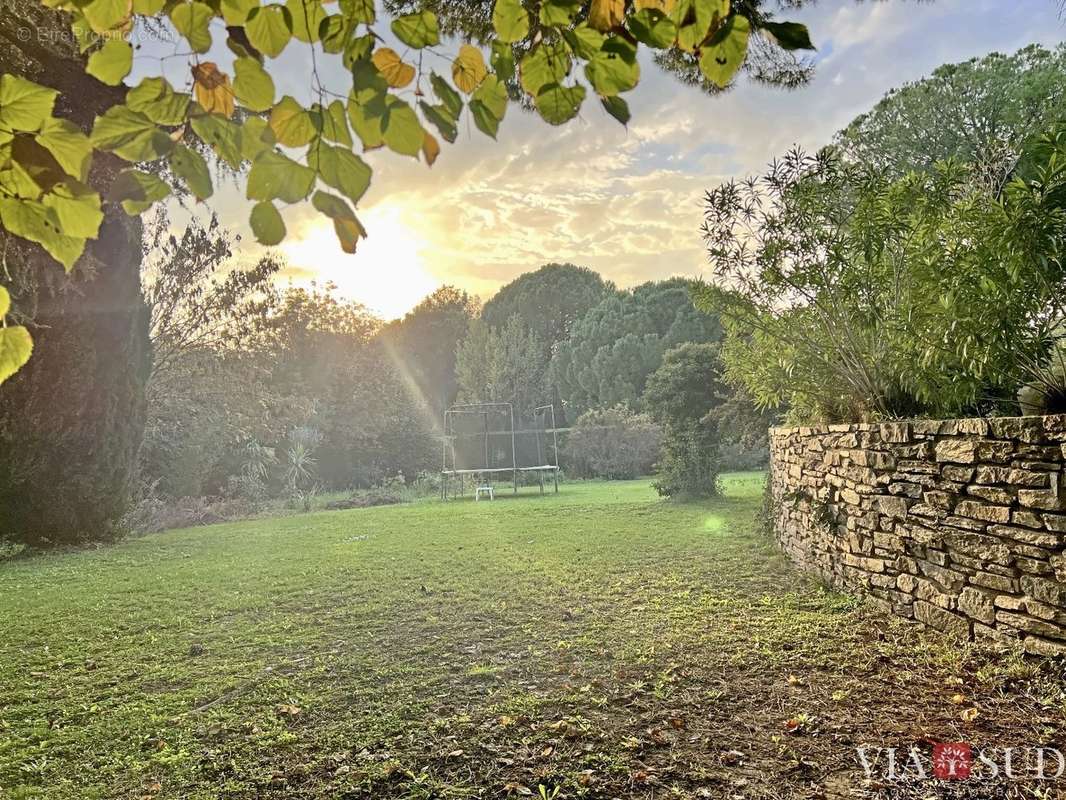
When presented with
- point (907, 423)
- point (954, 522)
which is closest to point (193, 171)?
point (954, 522)

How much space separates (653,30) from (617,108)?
107 millimetres

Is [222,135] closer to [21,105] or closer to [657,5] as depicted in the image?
[21,105]

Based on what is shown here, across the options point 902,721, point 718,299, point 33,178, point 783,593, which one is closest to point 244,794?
point 33,178

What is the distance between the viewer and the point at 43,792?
1930 millimetres

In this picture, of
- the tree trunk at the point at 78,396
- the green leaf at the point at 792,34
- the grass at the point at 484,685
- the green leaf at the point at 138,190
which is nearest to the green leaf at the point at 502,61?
the green leaf at the point at 792,34

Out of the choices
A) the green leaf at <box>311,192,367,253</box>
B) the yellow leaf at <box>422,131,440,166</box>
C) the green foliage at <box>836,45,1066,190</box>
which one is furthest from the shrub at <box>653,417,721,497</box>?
the green leaf at <box>311,192,367,253</box>

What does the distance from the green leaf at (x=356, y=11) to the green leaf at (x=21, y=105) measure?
34 centimetres

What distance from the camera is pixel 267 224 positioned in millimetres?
637

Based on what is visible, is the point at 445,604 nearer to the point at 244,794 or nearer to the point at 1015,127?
the point at 244,794

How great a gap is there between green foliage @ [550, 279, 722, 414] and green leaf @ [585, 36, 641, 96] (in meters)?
20.1

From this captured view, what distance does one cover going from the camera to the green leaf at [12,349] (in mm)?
664

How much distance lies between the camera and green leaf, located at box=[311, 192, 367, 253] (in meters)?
0.63

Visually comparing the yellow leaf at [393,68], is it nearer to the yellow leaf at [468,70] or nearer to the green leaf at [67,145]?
the yellow leaf at [468,70]

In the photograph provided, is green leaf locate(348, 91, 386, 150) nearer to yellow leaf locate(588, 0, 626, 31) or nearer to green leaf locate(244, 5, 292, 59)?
green leaf locate(244, 5, 292, 59)
